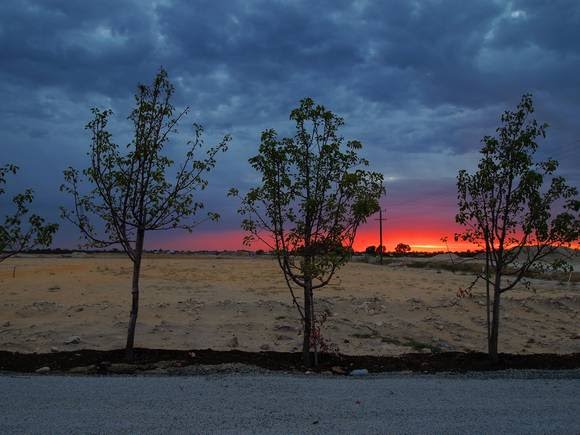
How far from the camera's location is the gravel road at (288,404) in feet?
19.7

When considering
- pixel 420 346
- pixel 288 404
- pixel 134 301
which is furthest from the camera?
pixel 420 346

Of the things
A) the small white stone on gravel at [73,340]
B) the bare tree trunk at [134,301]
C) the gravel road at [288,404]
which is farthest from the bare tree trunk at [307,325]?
the small white stone on gravel at [73,340]

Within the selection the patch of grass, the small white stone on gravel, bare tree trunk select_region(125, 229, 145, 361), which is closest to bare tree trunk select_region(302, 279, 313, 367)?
bare tree trunk select_region(125, 229, 145, 361)

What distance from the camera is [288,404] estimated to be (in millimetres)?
6879

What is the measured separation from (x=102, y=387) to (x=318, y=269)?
3.88 metres

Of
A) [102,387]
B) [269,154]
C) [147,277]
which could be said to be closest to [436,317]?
[269,154]

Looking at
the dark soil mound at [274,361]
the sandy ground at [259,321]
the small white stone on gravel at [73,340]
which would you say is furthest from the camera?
the sandy ground at [259,321]

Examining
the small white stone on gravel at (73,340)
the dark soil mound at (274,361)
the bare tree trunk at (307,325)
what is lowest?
the small white stone on gravel at (73,340)

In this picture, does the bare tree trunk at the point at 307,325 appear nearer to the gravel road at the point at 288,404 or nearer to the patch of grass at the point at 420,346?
the gravel road at the point at 288,404

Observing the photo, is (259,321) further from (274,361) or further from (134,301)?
(134,301)

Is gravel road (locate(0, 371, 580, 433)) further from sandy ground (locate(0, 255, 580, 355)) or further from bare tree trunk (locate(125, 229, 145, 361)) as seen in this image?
sandy ground (locate(0, 255, 580, 355))

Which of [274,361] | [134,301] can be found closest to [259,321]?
[274,361]

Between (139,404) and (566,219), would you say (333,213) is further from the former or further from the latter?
(139,404)

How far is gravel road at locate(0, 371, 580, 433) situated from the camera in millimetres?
6000
